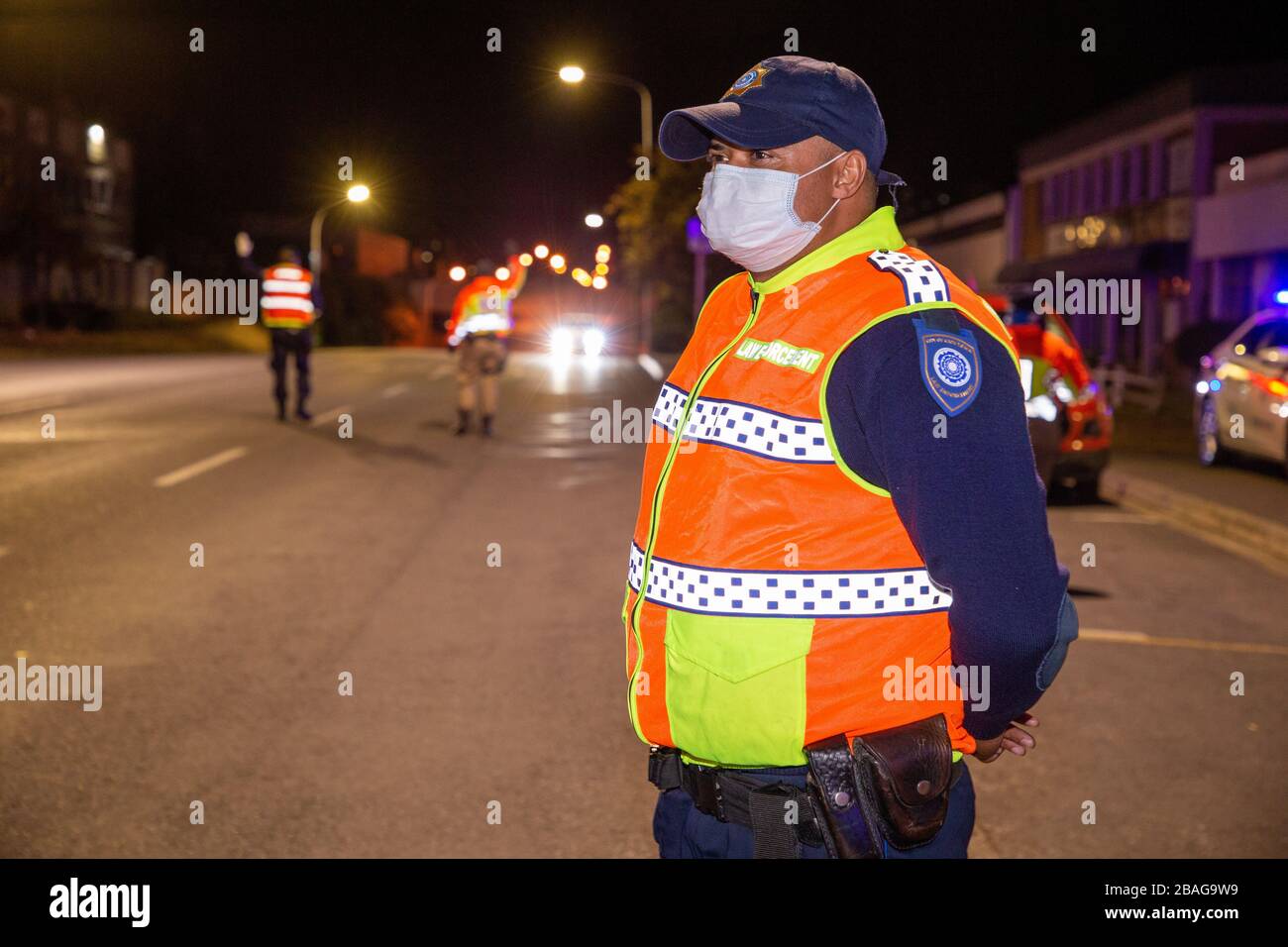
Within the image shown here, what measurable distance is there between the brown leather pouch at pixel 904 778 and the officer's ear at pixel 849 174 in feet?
2.92

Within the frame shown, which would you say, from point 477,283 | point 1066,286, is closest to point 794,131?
point 477,283

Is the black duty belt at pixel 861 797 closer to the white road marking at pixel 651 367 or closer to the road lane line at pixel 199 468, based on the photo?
the road lane line at pixel 199 468

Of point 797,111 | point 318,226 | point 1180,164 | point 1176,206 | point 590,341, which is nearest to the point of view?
point 797,111

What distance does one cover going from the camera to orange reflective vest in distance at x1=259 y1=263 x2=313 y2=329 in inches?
714

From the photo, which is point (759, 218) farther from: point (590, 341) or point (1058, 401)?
point (590, 341)

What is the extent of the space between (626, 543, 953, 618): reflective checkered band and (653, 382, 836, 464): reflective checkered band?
183 mm

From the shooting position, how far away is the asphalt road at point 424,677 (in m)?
4.75

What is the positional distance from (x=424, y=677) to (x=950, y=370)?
4.86 meters

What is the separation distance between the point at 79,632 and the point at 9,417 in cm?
1304

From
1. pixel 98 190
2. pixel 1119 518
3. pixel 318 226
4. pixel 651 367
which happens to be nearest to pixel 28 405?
pixel 1119 518

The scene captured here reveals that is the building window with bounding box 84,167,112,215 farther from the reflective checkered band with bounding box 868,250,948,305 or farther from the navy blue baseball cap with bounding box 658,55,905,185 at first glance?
the reflective checkered band with bounding box 868,250,948,305

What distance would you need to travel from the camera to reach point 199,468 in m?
14.1

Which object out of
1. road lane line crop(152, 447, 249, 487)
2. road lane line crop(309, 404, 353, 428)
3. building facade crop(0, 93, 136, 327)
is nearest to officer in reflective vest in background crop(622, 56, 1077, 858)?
road lane line crop(152, 447, 249, 487)
